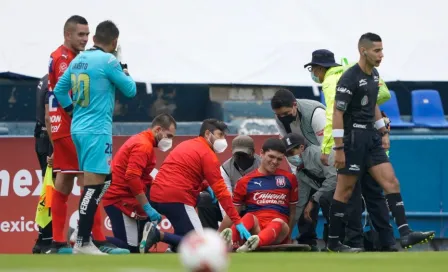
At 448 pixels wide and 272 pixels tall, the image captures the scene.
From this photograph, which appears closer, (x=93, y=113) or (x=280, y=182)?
(x=93, y=113)

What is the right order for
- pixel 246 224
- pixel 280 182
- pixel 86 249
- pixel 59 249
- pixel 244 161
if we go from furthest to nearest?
pixel 244 161
pixel 280 182
pixel 246 224
pixel 59 249
pixel 86 249

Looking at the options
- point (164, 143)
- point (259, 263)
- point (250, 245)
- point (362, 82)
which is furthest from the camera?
point (164, 143)

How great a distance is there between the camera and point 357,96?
11.8m

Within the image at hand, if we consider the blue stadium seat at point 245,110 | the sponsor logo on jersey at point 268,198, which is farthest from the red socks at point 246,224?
the blue stadium seat at point 245,110

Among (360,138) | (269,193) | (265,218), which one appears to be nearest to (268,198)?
(269,193)

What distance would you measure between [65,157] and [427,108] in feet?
23.6

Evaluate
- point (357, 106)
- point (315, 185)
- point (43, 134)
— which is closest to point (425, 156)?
point (315, 185)

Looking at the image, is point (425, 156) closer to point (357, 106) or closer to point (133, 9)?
point (357, 106)

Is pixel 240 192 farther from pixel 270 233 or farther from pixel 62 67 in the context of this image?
pixel 62 67

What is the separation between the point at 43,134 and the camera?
12.5m

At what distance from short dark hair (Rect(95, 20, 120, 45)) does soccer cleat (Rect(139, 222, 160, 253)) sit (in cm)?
190

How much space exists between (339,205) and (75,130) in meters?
2.61

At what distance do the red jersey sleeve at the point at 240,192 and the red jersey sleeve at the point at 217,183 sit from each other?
0.48 meters

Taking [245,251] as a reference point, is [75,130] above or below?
above
